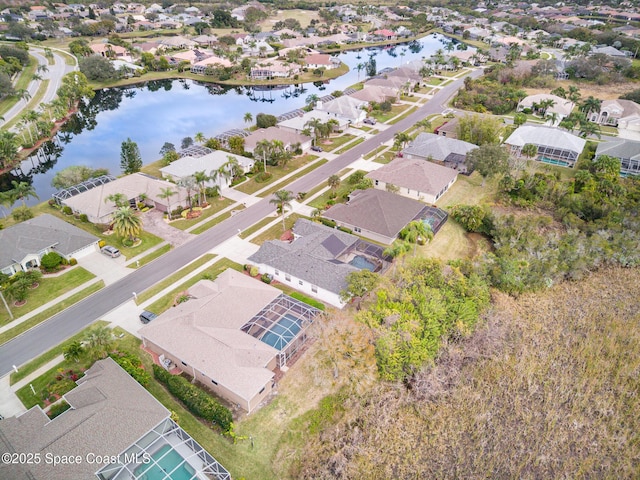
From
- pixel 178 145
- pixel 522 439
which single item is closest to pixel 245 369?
pixel 522 439

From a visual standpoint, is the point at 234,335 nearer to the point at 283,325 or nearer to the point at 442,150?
the point at 283,325

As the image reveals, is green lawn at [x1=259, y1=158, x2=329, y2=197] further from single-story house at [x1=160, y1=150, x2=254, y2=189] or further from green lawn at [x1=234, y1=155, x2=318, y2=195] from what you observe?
single-story house at [x1=160, y1=150, x2=254, y2=189]

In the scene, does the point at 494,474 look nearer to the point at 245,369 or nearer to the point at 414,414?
the point at 414,414

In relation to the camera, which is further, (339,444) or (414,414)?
(414,414)

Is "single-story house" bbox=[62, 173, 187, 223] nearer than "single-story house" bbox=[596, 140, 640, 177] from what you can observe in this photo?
Yes

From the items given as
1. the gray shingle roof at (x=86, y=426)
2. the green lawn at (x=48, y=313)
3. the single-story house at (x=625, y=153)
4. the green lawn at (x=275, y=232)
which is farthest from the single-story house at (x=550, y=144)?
the gray shingle roof at (x=86, y=426)

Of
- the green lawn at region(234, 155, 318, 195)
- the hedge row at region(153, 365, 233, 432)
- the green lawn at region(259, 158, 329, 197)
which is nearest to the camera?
the hedge row at region(153, 365, 233, 432)

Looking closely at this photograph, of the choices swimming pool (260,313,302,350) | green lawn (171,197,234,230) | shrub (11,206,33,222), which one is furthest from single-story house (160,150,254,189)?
swimming pool (260,313,302,350)

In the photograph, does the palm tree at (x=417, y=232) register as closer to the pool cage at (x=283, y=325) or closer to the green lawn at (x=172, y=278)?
the pool cage at (x=283, y=325)
